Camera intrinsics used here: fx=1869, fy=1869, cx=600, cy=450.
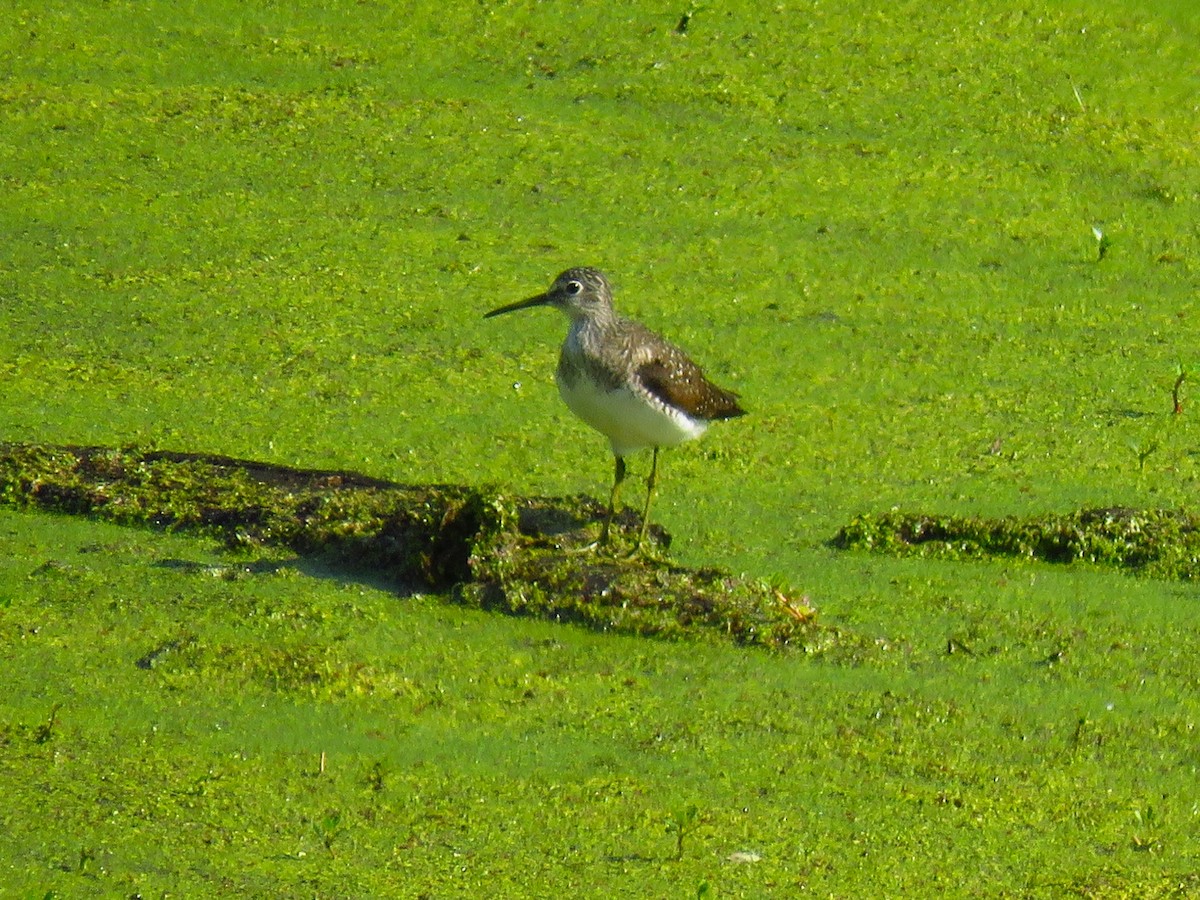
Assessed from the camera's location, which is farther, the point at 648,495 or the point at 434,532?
the point at 648,495

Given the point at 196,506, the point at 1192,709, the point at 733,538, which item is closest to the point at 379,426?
the point at 196,506

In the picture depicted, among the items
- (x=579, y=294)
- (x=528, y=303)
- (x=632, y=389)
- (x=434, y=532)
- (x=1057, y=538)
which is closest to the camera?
(x=434, y=532)

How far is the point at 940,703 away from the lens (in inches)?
160

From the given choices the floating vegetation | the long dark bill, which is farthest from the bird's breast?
Answer: the long dark bill

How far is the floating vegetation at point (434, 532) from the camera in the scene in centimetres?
438

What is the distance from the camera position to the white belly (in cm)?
495

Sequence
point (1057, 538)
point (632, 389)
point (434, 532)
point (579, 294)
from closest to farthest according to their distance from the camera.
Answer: point (434, 532), point (1057, 538), point (632, 389), point (579, 294)

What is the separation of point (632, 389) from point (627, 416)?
0.25 feet

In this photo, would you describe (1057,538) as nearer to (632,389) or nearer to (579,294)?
(632,389)

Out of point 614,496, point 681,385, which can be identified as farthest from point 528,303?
point 614,496

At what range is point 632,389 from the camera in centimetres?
497

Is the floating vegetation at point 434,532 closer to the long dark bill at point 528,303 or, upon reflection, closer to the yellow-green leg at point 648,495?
the yellow-green leg at point 648,495

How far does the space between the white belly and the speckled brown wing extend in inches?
1.5

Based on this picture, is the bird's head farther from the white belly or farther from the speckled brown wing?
the white belly
